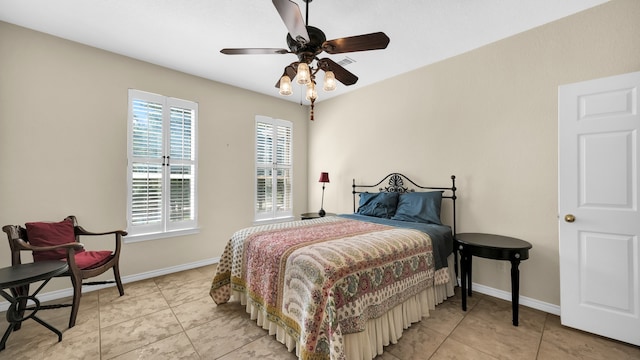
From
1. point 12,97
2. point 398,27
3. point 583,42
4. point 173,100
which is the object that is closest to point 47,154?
point 12,97

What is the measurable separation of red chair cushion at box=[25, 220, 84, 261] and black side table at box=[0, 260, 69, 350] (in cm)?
31

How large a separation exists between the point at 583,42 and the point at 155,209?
503 centimetres

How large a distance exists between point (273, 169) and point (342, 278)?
3.26 m

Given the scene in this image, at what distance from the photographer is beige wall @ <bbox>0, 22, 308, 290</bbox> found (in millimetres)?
2541

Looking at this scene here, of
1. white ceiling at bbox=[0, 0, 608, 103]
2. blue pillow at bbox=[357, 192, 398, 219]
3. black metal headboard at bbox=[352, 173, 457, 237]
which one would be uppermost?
white ceiling at bbox=[0, 0, 608, 103]

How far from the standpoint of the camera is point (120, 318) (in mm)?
2322

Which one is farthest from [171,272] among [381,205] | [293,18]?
[293,18]

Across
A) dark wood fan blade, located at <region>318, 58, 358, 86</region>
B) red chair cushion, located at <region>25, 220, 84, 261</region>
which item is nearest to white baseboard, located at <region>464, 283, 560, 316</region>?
dark wood fan blade, located at <region>318, 58, 358, 86</region>

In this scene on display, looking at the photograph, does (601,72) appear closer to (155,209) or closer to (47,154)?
(155,209)

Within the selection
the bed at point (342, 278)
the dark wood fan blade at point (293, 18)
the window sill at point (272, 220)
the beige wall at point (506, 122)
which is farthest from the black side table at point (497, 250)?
the window sill at point (272, 220)

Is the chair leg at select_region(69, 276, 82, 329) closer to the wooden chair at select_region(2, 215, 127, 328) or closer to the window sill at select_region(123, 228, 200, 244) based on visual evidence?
the wooden chair at select_region(2, 215, 127, 328)

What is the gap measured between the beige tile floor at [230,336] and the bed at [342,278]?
→ 150mm

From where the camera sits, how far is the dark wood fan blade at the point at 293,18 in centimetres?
142

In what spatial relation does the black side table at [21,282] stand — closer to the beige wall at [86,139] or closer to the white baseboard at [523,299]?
the beige wall at [86,139]
